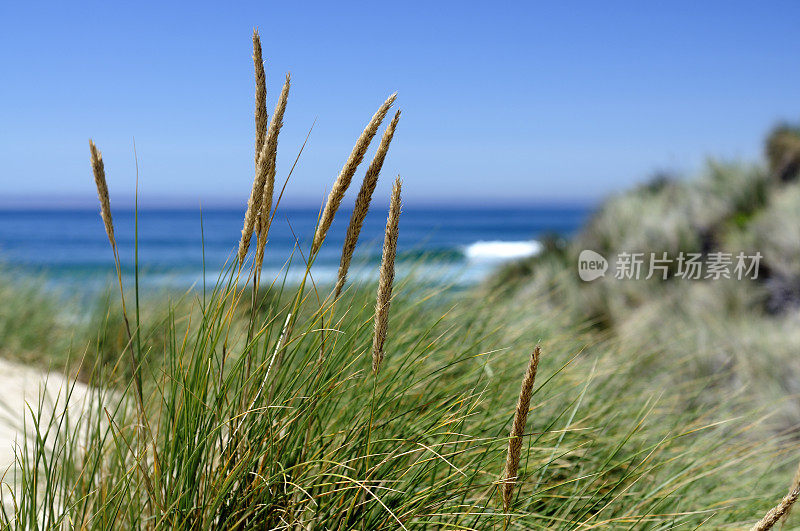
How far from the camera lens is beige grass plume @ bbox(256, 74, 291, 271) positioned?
136 cm

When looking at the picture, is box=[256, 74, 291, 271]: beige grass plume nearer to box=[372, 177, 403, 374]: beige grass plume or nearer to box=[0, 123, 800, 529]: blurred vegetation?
box=[0, 123, 800, 529]: blurred vegetation

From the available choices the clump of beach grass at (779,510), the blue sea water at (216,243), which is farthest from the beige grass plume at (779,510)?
the blue sea water at (216,243)

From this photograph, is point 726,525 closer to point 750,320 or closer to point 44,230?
point 750,320

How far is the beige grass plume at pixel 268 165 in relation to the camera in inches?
53.7

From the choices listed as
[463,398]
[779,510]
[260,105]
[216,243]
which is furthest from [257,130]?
[216,243]

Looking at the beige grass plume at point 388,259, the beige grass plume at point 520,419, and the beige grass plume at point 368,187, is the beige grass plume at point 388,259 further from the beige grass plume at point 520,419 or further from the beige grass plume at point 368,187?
the beige grass plume at point 520,419

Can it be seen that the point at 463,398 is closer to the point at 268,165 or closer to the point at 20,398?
the point at 268,165

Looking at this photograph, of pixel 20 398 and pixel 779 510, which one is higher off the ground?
pixel 779 510

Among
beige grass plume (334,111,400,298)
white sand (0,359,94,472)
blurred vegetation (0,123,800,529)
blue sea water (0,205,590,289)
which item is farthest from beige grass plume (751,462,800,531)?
white sand (0,359,94,472)

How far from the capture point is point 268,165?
137cm

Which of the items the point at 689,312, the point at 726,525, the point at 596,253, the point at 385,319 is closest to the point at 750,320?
the point at 689,312

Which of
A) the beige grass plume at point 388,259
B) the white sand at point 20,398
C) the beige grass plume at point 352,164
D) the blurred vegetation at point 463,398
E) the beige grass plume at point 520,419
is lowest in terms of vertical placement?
the white sand at point 20,398

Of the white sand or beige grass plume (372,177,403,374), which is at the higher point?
beige grass plume (372,177,403,374)

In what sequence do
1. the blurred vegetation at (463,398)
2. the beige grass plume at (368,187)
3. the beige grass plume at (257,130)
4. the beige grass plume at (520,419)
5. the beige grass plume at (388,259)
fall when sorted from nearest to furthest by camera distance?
the beige grass plume at (520,419) → the beige grass plume at (388,259) → the beige grass plume at (368,187) → the beige grass plume at (257,130) → the blurred vegetation at (463,398)
